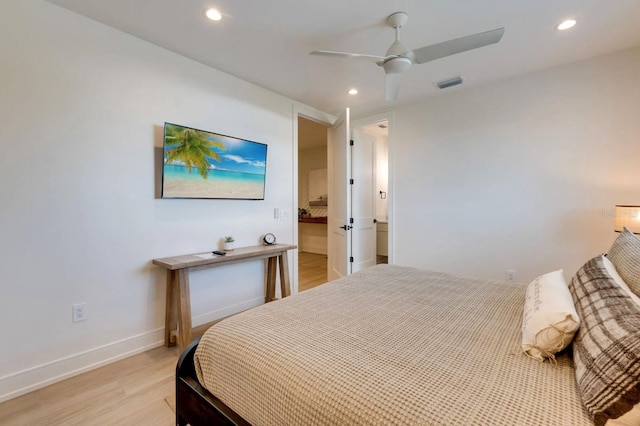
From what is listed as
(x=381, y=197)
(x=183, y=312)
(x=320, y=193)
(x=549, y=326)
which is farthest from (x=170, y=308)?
(x=320, y=193)

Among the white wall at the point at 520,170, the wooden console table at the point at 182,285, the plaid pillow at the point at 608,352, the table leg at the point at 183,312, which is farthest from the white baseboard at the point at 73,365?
the white wall at the point at 520,170

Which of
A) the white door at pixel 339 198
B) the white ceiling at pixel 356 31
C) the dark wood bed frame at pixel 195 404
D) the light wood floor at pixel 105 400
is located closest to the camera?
the dark wood bed frame at pixel 195 404

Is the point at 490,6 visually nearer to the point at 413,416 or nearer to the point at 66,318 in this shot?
the point at 413,416

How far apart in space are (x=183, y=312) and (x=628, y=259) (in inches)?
105

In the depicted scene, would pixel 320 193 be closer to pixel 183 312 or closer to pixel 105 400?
pixel 183 312

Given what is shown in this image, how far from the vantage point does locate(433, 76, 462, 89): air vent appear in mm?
3039

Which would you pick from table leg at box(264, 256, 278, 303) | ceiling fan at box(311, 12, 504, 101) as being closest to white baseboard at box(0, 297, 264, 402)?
table leg at box(264, 256, 278, 303)

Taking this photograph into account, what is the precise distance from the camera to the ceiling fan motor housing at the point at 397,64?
1.94 meters

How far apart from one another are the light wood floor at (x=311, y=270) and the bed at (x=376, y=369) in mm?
2680

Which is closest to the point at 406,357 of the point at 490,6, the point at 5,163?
the point at 490,6

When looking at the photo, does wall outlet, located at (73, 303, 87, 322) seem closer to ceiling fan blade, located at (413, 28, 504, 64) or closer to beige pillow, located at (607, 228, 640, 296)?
ceiling fan blade, located at (413, 28, 504, 64)

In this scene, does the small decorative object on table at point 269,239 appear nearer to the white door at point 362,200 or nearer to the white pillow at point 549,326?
the white door at point 362,200

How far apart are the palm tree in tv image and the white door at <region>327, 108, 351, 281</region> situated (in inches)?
60.9

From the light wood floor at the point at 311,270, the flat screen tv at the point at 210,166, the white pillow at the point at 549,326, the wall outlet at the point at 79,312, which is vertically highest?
the flat screen tv at the point at 210,166
